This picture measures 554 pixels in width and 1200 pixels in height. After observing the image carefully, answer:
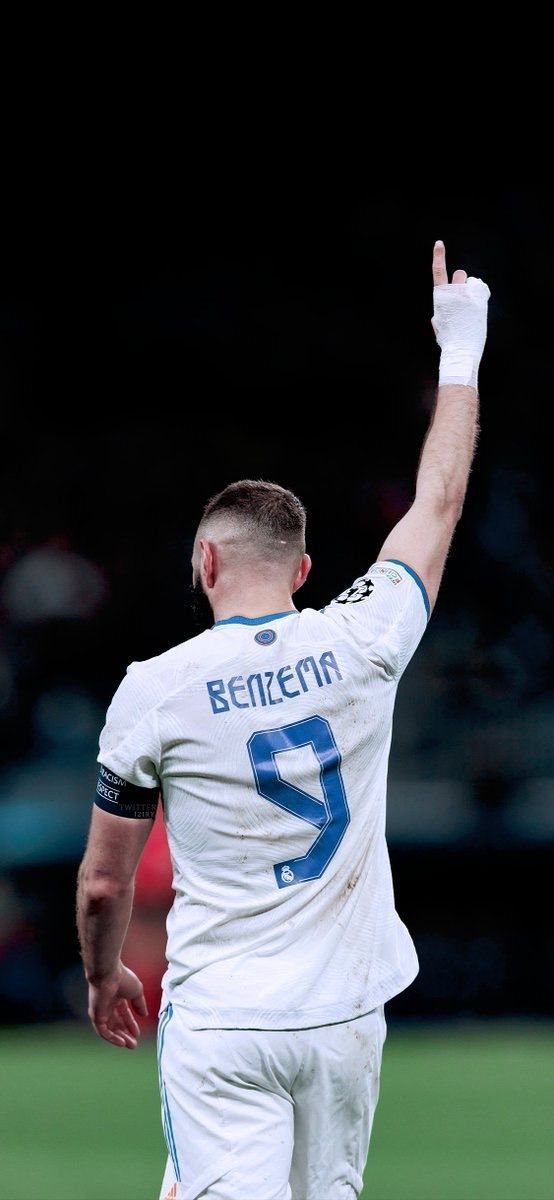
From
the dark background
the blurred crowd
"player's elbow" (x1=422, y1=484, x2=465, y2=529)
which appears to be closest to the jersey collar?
"player's elbow" (x1=422, y1=484, x2=465, y2=529)

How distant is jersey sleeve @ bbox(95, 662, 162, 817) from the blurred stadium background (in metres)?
4.90

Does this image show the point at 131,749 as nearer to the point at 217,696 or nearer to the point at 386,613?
the point at 217,696

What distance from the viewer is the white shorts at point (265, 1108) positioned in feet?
9.23

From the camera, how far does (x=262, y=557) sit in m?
3.12

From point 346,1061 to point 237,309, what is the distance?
1089 cm

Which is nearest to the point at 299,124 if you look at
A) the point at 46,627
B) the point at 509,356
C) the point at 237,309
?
the point at 237,309

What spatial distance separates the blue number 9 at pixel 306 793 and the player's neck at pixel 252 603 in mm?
255

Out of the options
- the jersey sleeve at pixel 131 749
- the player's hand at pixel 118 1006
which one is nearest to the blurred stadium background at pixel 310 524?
the player's hand at pixel 118 1006

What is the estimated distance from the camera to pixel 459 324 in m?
3.59

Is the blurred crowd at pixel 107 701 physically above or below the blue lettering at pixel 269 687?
below

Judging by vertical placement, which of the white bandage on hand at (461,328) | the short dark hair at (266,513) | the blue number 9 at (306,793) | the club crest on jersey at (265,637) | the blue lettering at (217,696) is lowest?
the blue number 9 at (306,793)

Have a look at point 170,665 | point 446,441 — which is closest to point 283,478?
point 446,441

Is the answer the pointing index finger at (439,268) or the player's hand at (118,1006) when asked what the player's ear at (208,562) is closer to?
the player's hand at (118,1006)

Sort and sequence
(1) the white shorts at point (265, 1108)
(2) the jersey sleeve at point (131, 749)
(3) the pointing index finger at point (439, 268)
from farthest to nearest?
(3) the pointing index finger at point (439, 268)
(2) the jersey sleeve at point (131, 749)
(1) the white shorts at point (265, 1108)
